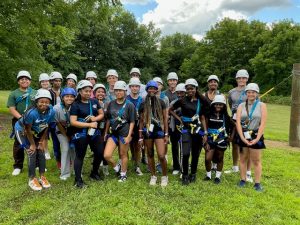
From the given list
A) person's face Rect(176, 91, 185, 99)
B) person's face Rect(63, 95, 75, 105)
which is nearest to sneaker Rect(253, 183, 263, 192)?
person's face Rect(176, 91, 185, 99)

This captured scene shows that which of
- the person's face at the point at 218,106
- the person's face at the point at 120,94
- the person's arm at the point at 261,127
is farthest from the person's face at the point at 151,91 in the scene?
the person's arm at the point at 261,127

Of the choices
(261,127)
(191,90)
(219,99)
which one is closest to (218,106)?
(219,99)

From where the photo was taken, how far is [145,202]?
665 cm

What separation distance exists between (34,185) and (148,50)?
56925mm

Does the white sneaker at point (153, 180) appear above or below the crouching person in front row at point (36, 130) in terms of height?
below

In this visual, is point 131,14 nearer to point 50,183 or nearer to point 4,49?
point 4,49

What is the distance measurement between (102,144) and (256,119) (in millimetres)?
3342

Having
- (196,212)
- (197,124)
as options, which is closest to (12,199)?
(196,212)

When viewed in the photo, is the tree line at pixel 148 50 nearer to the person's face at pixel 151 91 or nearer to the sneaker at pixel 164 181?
the person's face at pixel 151 91

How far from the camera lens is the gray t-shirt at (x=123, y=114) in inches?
304

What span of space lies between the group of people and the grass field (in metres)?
0.34

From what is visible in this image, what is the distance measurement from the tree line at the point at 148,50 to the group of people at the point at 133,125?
A: 34.0 feet

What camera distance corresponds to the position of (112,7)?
17.6 meters

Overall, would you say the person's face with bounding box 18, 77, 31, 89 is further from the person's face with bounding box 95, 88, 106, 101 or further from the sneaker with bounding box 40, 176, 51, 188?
the sneaker with bounding box 40, 176, 51, 188
